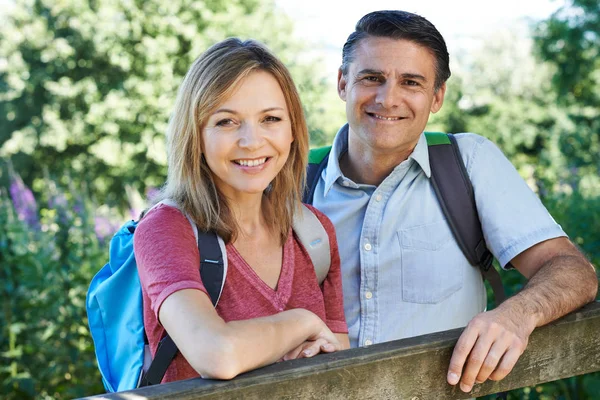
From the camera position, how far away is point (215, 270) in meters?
1.80

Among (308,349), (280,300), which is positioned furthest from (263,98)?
(308,349)

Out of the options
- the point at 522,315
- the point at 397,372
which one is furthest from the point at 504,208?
the point at 397,372

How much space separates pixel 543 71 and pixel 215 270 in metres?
37.6

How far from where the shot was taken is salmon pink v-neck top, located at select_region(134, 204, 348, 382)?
5.44 ft

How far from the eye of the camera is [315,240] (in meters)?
2.12

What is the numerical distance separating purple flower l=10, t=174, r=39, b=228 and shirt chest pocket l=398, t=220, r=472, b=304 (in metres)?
4.28

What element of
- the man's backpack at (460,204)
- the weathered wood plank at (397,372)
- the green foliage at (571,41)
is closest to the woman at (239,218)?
the weathered wood plank at (397,372)

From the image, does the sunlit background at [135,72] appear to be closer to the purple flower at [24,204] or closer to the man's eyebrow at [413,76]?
the purple flower at [24,204]

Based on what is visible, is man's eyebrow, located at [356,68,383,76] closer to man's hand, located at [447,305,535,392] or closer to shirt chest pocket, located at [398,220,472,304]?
shirt chest pocket, located at [398,220,472,304]

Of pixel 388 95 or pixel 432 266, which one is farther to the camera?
pixel 388 95

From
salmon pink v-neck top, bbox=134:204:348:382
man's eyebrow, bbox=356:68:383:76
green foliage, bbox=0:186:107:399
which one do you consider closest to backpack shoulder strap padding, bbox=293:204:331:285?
salmon pink v-neck top, bbox=134:204:348:382

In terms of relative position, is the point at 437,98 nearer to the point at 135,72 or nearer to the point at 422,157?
the point at 422,157

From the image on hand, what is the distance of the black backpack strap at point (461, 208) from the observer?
8.42 feet

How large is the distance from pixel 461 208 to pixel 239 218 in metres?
0.90
